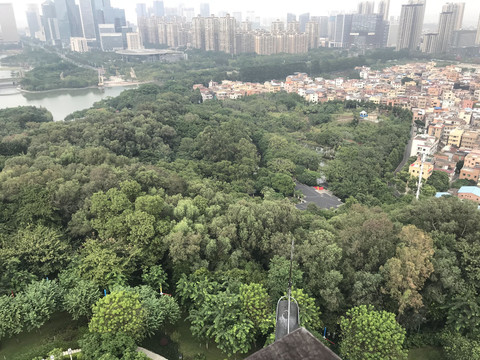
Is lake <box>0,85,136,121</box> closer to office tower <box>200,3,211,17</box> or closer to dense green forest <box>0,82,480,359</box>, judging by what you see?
dense green forest <box>0,82,480,359</box>

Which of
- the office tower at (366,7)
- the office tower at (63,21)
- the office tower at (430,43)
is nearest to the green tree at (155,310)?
the office tower at (430,43)

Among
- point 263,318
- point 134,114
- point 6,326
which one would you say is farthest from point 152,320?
point 134,114

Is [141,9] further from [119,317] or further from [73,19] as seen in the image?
[119,317]

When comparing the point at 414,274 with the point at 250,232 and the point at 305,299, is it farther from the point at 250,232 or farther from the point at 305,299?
the point at 250,232

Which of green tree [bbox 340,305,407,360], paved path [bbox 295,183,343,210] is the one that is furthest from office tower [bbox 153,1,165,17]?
green tree [bbox 340,305,407,360]

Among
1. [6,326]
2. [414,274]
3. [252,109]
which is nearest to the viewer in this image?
[6,326]
